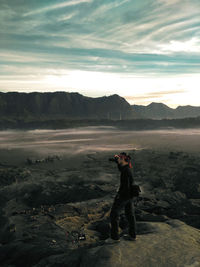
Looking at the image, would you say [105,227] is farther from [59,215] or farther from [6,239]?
[6,239]

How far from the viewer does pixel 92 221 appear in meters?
13.1

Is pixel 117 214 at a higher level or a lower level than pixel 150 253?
higher

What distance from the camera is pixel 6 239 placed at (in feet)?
36.2

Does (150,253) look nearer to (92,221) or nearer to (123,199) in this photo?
(123,199)

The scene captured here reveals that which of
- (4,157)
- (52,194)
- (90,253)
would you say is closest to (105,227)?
(90,253)

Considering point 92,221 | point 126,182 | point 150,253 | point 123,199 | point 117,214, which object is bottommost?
point 92,221

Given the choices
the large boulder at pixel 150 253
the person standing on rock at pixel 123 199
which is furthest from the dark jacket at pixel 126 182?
the large boulder at pixel 150 253

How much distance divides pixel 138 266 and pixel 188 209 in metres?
9.81

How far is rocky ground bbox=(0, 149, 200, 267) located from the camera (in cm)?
570

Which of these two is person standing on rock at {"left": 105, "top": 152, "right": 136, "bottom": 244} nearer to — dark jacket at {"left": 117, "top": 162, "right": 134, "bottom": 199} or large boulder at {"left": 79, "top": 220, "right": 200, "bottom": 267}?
dark jacket at {"left": 117, "top": 162, "right": 134, "bottom": 199}

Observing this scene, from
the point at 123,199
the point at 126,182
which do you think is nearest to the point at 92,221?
the point at 123,199

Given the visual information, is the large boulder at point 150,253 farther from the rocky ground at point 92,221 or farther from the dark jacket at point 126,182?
the dark jacket at point 126,182

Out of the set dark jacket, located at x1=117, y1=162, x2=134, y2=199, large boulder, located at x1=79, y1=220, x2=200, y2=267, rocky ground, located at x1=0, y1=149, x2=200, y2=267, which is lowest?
rocky ground, located at x1=0, y1=149, x2=200, y2=267

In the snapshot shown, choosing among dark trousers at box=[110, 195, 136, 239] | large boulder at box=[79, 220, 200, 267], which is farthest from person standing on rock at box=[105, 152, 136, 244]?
large boulder at box=[79, 220, 200, 267]
